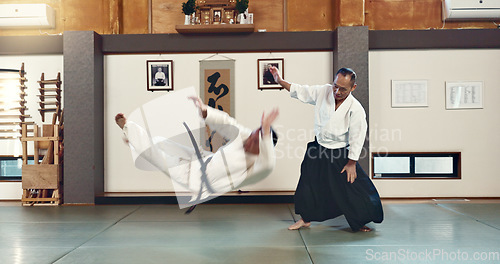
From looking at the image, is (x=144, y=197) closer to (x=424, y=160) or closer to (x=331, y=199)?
(x=331, y=199)

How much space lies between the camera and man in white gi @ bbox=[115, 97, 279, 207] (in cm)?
273

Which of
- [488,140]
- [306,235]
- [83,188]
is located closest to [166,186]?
[83,188]

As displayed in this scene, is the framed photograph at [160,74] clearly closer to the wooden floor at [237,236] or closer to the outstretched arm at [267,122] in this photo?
the wooden floor at [237,236]

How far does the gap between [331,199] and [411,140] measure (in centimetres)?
216

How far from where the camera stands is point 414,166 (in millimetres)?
5188

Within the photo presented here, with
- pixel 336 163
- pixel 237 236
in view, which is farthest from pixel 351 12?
pixel 237 236

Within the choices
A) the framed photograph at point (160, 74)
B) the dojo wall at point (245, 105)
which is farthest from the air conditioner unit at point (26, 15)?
the framed photograph at point (160, 74)

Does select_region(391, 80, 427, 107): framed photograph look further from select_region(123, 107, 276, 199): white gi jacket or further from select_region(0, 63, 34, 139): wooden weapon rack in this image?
select_region(0, 63, 34, 139): wooden weapon rack

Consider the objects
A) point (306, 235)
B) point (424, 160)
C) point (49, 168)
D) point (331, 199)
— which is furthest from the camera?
point (424, 160)

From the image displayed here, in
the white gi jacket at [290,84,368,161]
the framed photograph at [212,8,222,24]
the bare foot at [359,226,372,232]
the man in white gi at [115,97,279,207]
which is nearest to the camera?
the man in white gi at [115,97,279,207]

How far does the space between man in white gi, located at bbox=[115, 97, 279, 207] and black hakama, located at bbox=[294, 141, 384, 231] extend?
787mm

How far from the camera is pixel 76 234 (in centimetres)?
337

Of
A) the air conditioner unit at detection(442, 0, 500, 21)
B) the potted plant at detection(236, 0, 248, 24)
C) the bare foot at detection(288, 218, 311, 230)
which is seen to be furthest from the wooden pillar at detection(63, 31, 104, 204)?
the air conditioner unit at detection(442, 0, 500, 21)

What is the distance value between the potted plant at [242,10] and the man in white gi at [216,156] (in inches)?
93.0
